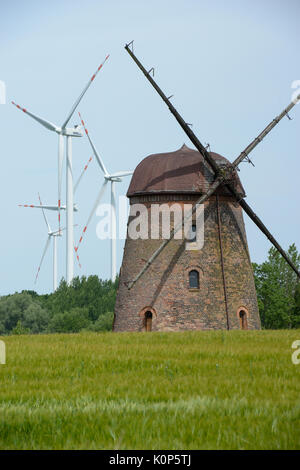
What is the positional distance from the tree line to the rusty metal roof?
23617 mm

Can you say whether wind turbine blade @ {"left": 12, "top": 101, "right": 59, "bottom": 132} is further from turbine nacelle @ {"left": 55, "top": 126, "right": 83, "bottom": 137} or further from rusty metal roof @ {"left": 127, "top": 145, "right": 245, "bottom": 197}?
rusty metal roof @ {"left": 127, "top": 145, "right": 245, "bottom": 197}

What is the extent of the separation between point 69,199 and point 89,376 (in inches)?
1584

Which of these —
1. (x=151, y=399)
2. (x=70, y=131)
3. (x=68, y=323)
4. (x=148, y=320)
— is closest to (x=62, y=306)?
(x=68, y=323)

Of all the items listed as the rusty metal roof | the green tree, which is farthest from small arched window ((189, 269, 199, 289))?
the green tree

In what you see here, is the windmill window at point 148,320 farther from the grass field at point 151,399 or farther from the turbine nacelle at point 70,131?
the turbine nacelle at point 70,131

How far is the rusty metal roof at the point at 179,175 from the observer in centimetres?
3141

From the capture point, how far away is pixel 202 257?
3128cm

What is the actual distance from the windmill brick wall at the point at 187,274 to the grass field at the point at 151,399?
1486cm

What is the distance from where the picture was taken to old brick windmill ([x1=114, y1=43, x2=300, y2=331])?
3083 centimetres
